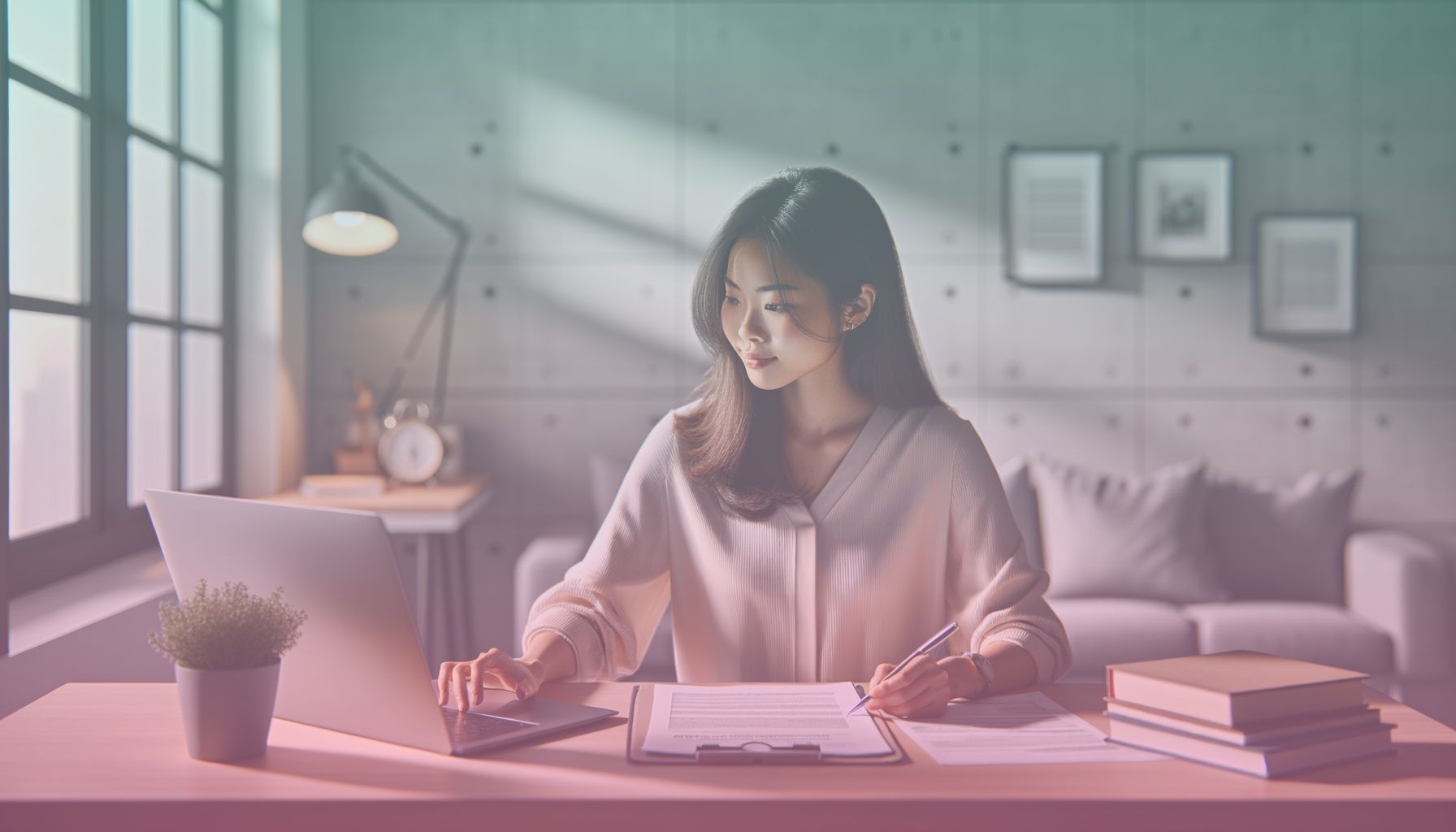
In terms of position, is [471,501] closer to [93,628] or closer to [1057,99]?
[93,628]

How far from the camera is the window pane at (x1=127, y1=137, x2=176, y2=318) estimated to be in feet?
8.45

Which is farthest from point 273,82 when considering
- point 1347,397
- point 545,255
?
point 1347,397

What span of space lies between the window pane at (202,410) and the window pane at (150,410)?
0.08 m

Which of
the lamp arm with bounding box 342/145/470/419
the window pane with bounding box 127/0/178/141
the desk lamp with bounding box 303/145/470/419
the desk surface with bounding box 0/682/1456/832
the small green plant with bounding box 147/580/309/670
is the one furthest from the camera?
the lamp arm with bounding box 342/145/470/419

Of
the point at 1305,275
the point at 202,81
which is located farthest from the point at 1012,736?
the point at 1305,275

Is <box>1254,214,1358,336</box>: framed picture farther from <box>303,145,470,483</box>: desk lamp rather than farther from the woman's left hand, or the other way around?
the woman's left hand

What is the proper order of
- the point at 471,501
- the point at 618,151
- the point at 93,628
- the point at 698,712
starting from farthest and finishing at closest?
the point at 618,151 < the point at 471,501 < the point at 93,628 < the point at 698,712

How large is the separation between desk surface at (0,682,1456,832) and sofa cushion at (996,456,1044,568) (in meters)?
2.27

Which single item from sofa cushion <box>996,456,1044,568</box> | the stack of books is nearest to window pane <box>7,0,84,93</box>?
the stack of books

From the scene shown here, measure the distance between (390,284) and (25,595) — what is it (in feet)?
5.90

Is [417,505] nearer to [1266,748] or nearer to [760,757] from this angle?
[760,757]

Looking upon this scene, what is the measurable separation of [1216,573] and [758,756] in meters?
2.70

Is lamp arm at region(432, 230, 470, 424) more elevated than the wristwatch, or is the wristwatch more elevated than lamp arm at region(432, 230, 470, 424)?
lamp arm at region(432, 230, 470, 424)

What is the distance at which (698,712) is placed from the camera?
1126 millimetres
